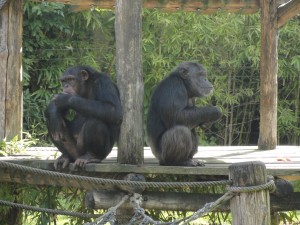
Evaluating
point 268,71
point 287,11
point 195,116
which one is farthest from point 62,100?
point 287,11

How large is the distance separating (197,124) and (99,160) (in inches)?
40.1

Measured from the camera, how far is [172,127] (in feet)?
20.3

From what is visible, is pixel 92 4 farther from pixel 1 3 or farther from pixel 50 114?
pixel 50 114

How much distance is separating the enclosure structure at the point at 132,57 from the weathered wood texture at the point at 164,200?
0.38 meters

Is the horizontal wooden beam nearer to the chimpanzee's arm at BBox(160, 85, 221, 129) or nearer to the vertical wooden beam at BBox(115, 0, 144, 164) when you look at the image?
the chimpanzee's arm at BBox(160, 85, 221, 129)

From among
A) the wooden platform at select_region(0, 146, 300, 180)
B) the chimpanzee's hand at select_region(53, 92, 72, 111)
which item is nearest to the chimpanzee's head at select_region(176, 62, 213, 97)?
the wooden platform at select_region(0, 146, 300, 180)

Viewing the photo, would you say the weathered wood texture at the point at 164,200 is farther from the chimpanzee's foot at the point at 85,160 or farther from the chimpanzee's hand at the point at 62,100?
the chimpanzee's hand at the point at 62,100

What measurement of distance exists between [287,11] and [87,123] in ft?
10.8

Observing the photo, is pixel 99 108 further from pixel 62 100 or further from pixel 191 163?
pixel 191 163

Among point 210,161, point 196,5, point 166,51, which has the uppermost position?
point 196,5

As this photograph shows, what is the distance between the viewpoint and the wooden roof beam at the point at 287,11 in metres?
7.94

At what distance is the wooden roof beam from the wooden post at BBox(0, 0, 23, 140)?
312 centimetres

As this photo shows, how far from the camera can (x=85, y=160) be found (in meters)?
5.84

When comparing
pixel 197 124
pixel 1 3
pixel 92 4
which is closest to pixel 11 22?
pixel 1 3
